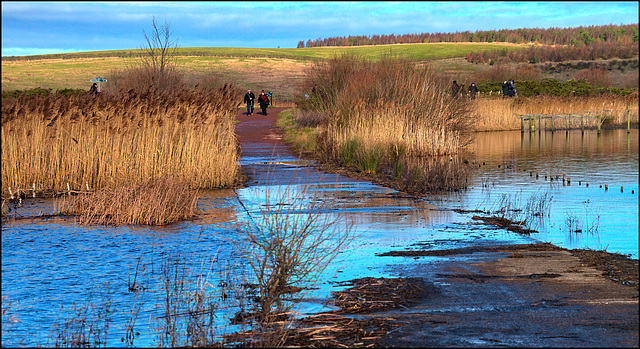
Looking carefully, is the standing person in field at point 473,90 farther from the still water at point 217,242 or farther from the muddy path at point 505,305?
the muddy path at point 505,305

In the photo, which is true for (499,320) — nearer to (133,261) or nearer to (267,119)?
(133,261)

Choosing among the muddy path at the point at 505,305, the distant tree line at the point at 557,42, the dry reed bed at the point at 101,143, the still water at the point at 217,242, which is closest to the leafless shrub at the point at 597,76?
the distant tree line at the point at 557,42

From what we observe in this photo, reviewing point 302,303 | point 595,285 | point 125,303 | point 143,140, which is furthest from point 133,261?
point 143,140

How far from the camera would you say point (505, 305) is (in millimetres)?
6379

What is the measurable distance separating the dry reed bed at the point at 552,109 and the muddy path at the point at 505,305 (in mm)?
30628

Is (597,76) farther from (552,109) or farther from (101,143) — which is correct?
(101,143)

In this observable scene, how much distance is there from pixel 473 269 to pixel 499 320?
6.17 feet

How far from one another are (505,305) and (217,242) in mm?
4324

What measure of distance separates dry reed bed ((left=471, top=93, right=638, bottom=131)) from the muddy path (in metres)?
30.6

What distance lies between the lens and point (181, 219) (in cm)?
1138

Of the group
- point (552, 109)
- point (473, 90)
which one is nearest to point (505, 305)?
point (552, 109)

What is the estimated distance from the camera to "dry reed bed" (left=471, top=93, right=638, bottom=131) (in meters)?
38.3

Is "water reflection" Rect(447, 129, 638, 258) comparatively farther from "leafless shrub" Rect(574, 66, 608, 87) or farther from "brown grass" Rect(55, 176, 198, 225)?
"leafless shrub" Rect(574, 66, 608, 87)

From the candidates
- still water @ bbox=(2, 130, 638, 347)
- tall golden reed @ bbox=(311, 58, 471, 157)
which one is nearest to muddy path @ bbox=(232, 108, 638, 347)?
still water @ bbox=(2, 130, 638, 347)
